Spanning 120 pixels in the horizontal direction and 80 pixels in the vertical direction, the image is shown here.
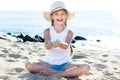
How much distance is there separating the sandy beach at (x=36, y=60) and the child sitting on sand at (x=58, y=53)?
0.15 metres

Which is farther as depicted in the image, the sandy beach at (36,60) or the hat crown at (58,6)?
the hat crown at (58,6)

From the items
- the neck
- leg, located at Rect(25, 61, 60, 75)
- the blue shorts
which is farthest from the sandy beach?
the neck

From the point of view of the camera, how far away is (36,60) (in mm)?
6160

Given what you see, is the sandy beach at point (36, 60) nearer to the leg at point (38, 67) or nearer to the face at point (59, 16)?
the leg at point (38, 67)

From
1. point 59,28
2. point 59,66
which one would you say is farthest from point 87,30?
point 59,66

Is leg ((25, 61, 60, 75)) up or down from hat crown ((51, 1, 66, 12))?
down

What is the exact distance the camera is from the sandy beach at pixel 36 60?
4797 millimetres

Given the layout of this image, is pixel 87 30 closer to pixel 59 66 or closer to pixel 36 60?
pixel 36 60

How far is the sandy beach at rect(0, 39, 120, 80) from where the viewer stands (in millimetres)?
4797

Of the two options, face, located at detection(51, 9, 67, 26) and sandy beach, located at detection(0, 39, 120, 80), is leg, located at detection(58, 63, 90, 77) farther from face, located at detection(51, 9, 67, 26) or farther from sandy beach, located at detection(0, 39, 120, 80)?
face, located at detection(51, 9, 67, 26)

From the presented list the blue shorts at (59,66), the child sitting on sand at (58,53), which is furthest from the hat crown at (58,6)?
the blue shorts at (59,66)

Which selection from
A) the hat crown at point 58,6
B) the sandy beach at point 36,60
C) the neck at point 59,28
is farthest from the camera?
the neck at point 59,28

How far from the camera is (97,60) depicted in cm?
645

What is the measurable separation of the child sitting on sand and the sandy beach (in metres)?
0.15
